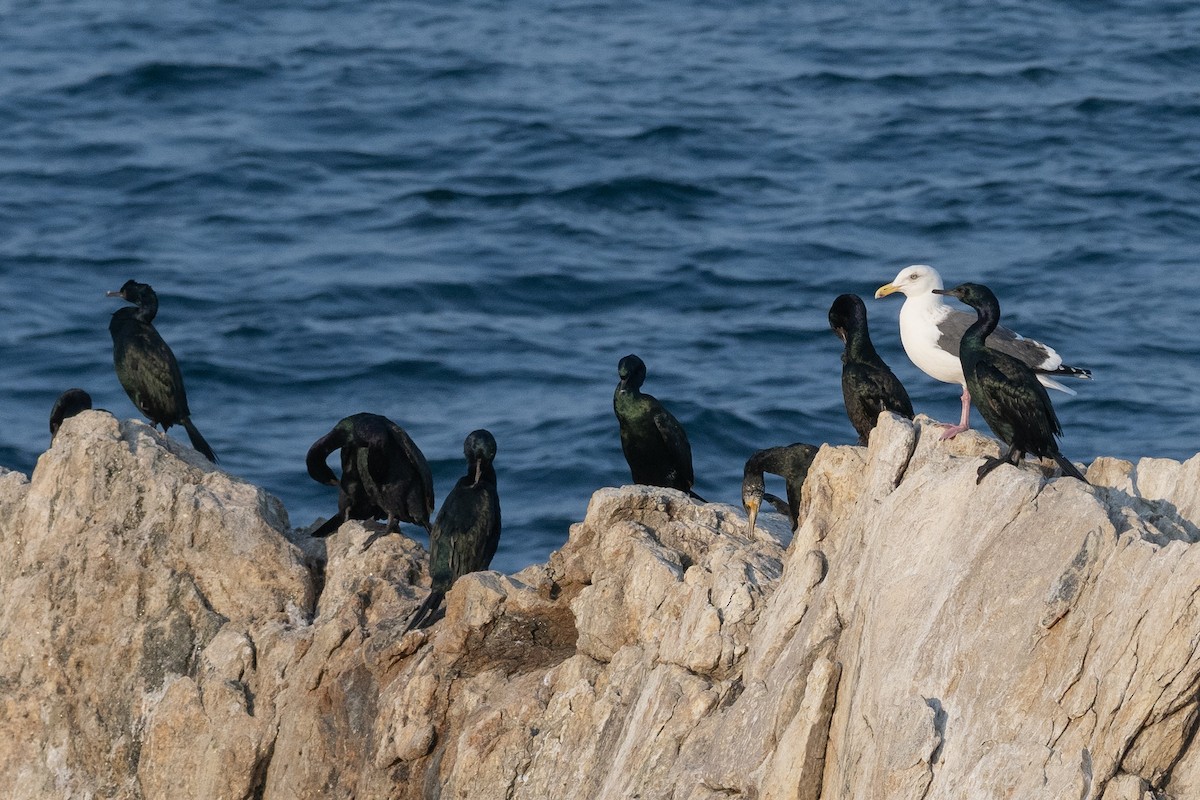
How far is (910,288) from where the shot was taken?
498 inches

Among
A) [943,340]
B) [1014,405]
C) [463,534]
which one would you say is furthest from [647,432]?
[1014,405]

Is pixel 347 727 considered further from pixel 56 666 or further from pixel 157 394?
pixel 157 394

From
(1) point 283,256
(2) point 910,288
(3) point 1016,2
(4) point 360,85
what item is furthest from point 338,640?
(3) point 1016,2

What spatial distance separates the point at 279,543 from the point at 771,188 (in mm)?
19897

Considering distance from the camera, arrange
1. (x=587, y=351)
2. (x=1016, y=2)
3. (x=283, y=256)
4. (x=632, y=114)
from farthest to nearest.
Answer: (x=1016, y=2)
(x=632, y=114)
(x=283, y=256)
(x=587, y=351)

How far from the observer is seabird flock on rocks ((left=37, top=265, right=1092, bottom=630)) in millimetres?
9688

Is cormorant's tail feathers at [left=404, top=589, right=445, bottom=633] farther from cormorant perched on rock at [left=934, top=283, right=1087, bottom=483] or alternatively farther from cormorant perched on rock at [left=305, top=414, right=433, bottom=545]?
cormorant perched on rock at [left=934, top=283, right=1087, bottom=483]

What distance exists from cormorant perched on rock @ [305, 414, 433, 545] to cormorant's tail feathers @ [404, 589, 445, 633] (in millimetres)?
1107

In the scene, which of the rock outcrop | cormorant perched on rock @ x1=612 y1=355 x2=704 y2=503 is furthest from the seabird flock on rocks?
the rock outcrop

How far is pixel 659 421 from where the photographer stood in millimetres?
12352

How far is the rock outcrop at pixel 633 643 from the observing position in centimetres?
759

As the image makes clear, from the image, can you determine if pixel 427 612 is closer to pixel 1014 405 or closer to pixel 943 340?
pixel 1014 405

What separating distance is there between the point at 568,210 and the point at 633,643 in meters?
20.7

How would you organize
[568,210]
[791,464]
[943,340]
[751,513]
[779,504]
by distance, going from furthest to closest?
[568,210]
[943,340]
[779,504]
[791,464]
[751,513]
